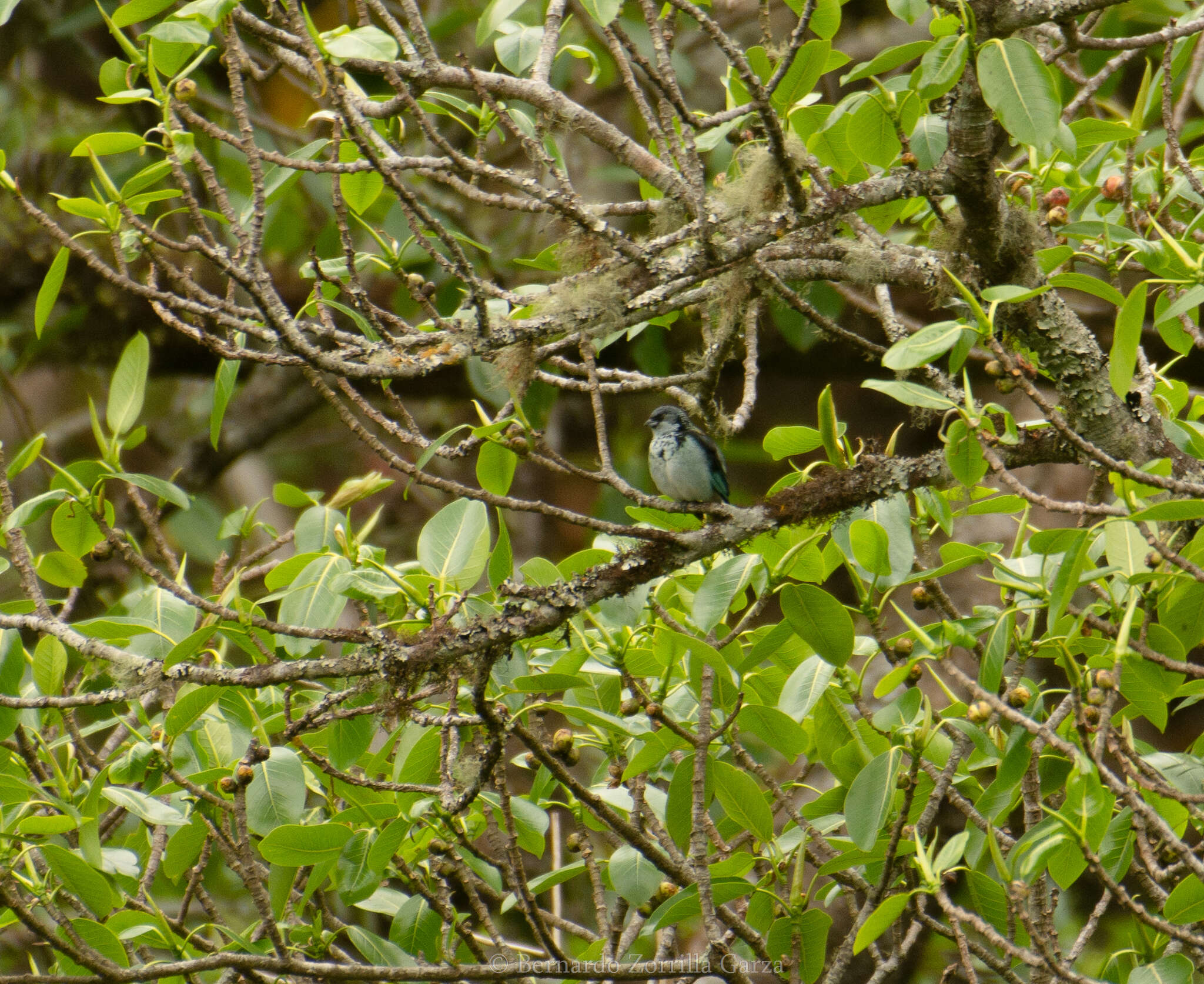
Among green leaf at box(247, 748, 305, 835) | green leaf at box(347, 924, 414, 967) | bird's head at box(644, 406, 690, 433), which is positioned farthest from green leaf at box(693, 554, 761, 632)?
bird's head at box(644, 406, 690, 433)

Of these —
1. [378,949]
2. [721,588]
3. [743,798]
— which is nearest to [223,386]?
[721,588]

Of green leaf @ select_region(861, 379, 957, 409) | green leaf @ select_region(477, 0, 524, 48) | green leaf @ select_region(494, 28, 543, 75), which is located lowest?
green leaf @ select_region(861, 379, 957, 409)

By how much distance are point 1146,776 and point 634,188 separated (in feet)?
15.4

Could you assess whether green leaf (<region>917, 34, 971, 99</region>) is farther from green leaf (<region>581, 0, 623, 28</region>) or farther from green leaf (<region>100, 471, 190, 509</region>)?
green leaf (<region>100, 471, 190, 509</region>)

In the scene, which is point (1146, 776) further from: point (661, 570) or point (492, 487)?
point (492, 487)

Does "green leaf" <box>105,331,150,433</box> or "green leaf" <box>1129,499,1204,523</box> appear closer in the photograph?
"green leaf" <box>1129,499,1204,523</box>

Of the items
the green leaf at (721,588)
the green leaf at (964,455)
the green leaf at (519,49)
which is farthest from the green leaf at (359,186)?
the green leaf at (964,455)

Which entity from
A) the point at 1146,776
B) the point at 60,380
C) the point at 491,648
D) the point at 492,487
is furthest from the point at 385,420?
the point at 60,380

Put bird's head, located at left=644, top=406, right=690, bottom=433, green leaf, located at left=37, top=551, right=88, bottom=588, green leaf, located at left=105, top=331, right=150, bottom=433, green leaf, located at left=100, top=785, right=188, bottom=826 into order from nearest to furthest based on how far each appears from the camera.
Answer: green leaf, located at left=100, top=785, right=188, bottom=826
green leaf, located at left=105, top=331, right=150, bottom=433
green leaf, located at left=37, top=551, right=88, bottom=588
bird's head, located at left=644, top=406, right=690, bottom=433

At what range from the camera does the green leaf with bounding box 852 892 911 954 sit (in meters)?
1.91

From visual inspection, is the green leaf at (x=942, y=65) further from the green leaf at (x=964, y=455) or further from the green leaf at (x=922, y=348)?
the green leaf at (x=964, y=455)

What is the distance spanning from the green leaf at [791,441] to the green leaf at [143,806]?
1.37 metres

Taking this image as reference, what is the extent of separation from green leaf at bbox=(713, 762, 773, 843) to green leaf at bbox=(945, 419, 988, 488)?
2.45ft

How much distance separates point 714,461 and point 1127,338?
210 cm
